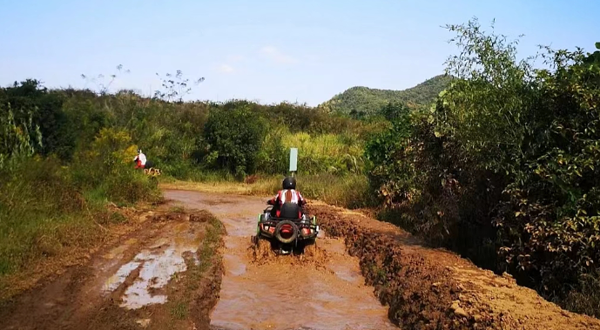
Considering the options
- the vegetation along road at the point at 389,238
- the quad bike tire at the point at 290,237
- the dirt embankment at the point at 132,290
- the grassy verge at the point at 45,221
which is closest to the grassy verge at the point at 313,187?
the vegetation along road at the point at 389,238

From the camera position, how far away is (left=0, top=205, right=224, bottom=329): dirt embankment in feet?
22.7

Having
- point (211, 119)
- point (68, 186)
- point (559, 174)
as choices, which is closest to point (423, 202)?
point (559, 174)

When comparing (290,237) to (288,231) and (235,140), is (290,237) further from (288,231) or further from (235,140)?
(235,140)

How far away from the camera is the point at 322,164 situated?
90.4ft

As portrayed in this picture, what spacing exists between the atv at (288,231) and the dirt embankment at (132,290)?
1.20 m

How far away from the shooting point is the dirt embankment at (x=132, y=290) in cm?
693

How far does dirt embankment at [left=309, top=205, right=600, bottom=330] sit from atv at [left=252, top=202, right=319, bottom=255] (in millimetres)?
1319

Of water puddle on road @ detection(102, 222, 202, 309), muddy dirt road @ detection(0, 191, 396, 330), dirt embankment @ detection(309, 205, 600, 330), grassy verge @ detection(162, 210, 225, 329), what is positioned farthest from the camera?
water puddle on road @ detection(102, 222, 202, 309)

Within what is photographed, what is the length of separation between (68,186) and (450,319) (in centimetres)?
1025

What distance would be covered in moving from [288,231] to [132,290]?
144 inches

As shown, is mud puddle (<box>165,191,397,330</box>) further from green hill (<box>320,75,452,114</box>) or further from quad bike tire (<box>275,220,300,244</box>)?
green hill (<box>320,75,452,114</box>)

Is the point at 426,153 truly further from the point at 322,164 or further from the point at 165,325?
the point at 322,164

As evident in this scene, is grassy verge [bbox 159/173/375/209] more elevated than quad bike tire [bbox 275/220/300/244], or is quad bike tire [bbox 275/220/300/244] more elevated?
quad bike tire [bbox 275/220/300/244]

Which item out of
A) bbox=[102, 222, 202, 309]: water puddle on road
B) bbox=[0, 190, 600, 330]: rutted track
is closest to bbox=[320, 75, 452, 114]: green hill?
bbox=[102, 222, 202, 309]: water puddle on road
